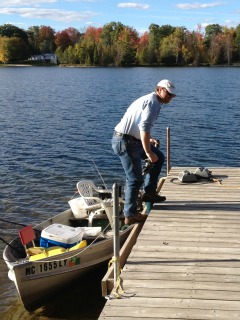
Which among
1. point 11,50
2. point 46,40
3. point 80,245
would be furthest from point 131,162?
point 46,40

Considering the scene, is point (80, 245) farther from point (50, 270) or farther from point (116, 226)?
point (116, 226)

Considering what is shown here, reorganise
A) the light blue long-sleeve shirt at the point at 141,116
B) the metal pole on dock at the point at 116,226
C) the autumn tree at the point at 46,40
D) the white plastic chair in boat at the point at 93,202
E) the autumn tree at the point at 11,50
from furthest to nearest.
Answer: the autumn tree at the point at 46,40 → the autumn tree at the point at 11,50 → the white plastic chair in boat at the point at 93,202 → the light blue long-sleeve shirt at the point at 141,116 → the metal pole on dock at the point at 116,226

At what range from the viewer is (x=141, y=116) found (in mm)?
7543

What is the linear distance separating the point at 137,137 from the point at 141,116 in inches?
15.9

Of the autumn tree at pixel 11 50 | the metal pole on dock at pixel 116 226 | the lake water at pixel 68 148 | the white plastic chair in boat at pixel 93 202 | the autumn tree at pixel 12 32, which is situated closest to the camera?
the metal pole on dock at pixel 116 226

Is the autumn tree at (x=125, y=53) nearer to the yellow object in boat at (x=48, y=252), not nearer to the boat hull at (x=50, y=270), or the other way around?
the boat hull at (x=50, y=270)

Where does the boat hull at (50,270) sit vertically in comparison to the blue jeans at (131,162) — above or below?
below

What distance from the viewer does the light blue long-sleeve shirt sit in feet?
24.4

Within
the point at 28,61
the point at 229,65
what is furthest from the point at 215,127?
the point at 28,61

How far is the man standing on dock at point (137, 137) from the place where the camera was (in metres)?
7.45

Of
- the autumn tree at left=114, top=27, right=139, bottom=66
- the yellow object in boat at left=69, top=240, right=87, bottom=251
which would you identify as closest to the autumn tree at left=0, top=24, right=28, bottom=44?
the autumn tree at left=114, top=27, right=139, bottom=66

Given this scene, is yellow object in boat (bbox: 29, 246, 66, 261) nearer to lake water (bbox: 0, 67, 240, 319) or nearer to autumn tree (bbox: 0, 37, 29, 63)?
lake water (bbox: 0, 67, 240, 319)

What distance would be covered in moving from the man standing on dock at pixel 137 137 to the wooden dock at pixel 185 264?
56 cm

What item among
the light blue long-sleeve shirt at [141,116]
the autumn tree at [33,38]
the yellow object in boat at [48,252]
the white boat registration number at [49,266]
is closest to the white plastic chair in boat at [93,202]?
the white boat registration number at [49,266]
